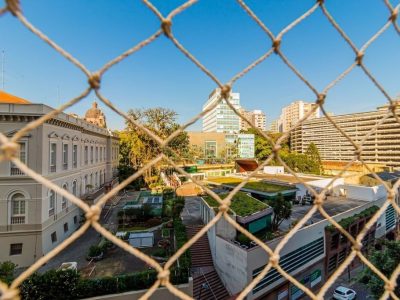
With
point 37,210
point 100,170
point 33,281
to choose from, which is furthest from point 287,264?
point 100,170

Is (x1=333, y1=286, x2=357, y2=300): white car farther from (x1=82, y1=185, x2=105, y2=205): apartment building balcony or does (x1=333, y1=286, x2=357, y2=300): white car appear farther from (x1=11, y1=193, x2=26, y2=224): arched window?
(x1=11, y1=193, x2=26, y2=224): arched window

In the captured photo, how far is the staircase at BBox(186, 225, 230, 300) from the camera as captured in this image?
5389mm

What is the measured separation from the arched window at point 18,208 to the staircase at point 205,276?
172 inches

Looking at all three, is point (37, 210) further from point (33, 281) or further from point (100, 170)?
point (100, 170)

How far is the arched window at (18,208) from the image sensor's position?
586cm

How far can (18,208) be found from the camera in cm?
593

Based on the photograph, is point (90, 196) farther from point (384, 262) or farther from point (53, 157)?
point (384, 262)

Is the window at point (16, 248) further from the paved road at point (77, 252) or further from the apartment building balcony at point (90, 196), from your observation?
the apartment building balcony at point (90, 196)

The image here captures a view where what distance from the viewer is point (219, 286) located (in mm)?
5645

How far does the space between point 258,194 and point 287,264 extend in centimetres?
347

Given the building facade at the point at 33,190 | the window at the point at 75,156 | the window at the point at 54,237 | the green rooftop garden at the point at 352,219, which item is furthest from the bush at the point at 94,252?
the green rooftop garden at the point at 352,219

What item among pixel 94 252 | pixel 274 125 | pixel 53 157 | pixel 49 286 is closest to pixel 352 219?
pixel 94 252

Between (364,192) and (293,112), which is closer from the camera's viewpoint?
(364,192)

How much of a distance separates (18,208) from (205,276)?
192 inches
